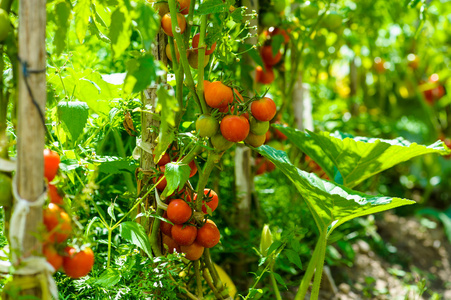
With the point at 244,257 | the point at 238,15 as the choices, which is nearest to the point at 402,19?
the point at 244,257

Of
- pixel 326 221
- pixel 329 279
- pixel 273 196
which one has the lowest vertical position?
pixel 329 279

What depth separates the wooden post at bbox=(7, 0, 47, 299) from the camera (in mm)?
612

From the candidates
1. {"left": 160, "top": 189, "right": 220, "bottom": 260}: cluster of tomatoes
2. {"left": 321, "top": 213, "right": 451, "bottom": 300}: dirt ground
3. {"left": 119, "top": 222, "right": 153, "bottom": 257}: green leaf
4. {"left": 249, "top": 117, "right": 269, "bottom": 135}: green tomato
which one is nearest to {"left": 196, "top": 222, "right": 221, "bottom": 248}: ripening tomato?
{"left": 160, "top": 189, "right": 220, "bottom": 260}: cluster of tomatoes

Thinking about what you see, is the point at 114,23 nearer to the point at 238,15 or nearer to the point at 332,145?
the point at 238,15

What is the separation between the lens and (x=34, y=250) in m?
0.63

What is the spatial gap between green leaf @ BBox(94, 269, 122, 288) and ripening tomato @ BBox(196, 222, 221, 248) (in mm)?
177

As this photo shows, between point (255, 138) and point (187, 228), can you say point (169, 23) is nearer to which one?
point (255, 138)

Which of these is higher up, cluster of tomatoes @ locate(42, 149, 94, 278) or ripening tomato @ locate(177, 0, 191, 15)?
ripening tomato @ locate(177, 0, 191, 15)

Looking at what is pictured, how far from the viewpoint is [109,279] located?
0.85m

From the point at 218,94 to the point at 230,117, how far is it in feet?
0.17

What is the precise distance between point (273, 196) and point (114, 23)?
1.17m

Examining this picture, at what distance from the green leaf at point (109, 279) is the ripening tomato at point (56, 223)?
8.0 inches

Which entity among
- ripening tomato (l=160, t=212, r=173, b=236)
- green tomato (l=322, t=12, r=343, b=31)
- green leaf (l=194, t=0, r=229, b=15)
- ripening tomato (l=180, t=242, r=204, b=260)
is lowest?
ripening tomato (l=180, t=242, r=204, b=260)

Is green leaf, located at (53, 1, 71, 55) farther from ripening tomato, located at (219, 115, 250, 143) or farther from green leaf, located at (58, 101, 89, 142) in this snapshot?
ripening tomato, located at (219, 115, 250, 143)
